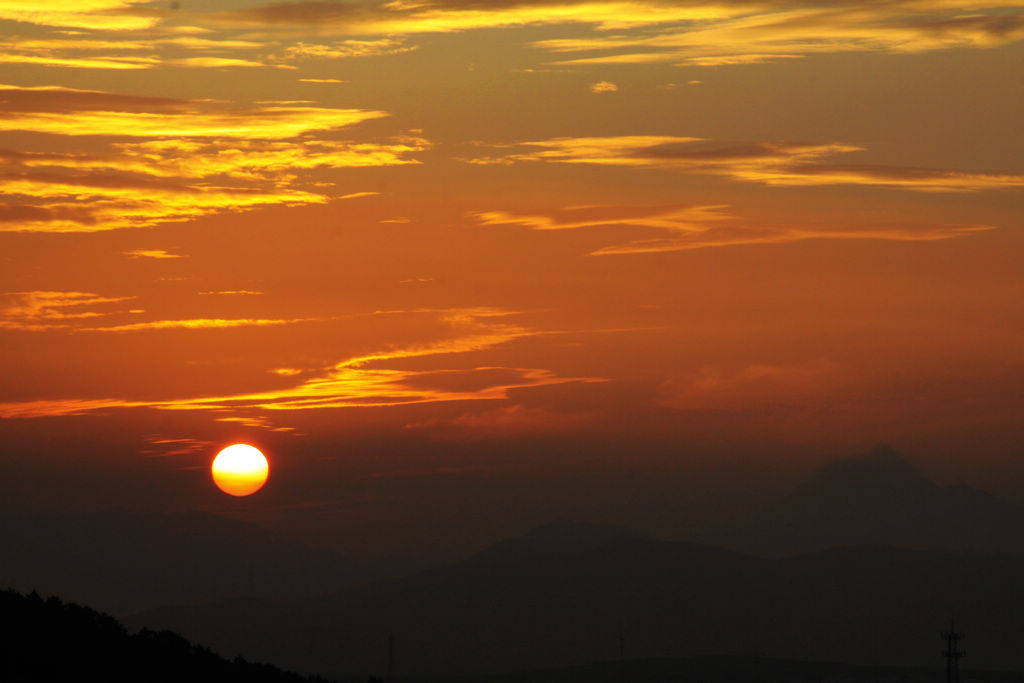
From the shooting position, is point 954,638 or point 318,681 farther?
point 954,638

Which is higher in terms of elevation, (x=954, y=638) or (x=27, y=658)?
(x=954, y=638)

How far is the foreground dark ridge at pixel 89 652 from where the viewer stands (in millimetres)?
42156

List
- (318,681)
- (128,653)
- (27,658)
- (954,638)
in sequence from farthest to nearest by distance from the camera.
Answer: (954,638)
(318,681)
(128,653)
(27,658)

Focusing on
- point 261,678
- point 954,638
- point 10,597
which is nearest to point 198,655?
point 261,678

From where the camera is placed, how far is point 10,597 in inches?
1892

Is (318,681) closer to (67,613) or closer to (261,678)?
(261,678)

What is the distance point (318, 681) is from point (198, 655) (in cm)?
417

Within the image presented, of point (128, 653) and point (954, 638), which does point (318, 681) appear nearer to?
point (128, 653)

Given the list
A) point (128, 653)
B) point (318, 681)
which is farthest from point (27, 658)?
point (318, 681)

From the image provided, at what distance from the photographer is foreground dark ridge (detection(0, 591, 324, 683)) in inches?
1660

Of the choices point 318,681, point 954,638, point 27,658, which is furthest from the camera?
point 954,638

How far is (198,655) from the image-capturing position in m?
48.5

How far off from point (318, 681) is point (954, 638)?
105 m

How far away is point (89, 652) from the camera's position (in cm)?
4466
